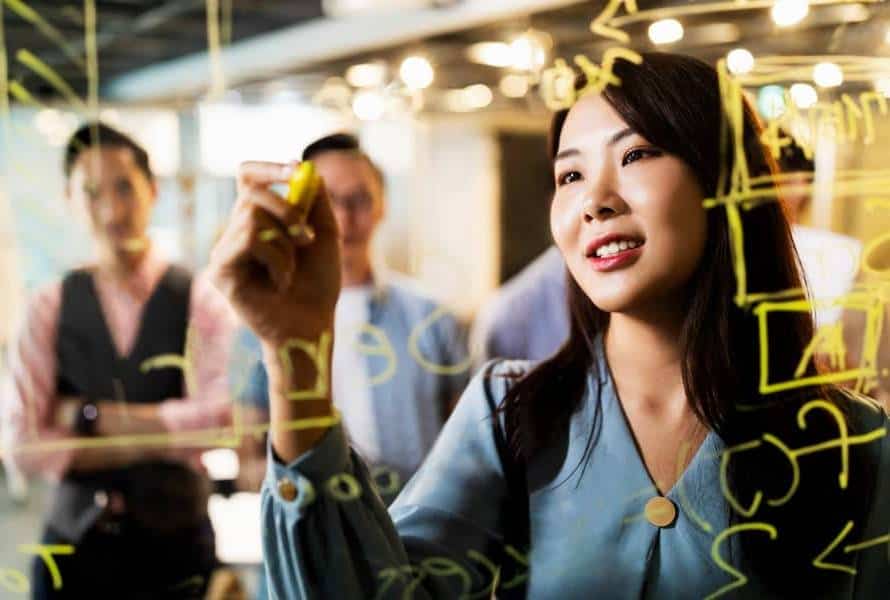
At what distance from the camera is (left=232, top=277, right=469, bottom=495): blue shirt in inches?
29.5

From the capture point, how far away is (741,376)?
701 mm

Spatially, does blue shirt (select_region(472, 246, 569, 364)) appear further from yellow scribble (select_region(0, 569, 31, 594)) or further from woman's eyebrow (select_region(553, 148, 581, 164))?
yellow scribble (select_region(0, 569, 31, 594))

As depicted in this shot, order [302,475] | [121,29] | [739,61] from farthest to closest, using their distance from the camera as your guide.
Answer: [121,29] → [739,61] → [302,475]

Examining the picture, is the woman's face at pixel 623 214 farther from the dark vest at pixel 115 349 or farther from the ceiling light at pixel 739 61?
the dark vest at pixel 115 349

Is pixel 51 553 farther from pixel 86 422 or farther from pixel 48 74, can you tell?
pixel 48 74

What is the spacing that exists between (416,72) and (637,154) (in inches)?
8.9

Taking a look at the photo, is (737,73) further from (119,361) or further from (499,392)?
(119,361)

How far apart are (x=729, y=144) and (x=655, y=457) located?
0.82 feet

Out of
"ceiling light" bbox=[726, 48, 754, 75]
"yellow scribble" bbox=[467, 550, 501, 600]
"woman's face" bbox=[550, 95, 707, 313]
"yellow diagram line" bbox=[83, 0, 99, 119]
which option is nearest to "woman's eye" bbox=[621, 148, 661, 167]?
"woman's face" bbox=[550, 95, 707, 313]

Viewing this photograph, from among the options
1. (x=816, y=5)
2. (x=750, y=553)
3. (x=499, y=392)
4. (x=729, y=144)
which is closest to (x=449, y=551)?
(x=499, y=392)

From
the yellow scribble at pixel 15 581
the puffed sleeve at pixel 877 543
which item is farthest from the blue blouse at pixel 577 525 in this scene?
the yellow scribble at pixel 15 581

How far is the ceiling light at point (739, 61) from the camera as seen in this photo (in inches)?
27.2

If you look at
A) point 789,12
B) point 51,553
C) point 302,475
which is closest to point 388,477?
point 302,475

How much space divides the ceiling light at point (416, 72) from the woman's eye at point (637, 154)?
0.20m
